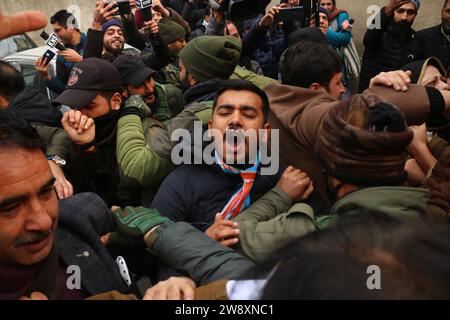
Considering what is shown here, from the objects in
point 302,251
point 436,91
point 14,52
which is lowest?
point 14,52

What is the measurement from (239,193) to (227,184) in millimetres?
89

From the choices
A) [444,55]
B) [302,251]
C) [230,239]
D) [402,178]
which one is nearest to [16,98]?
[230,239]

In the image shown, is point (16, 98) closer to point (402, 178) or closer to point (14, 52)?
point (402, 178)

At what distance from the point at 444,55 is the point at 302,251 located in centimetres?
440

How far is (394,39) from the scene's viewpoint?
470 centimetres

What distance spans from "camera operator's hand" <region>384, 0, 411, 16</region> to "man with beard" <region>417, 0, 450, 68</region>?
49 cm

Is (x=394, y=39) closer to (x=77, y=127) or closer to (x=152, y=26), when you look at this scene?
(x=152, y=26)

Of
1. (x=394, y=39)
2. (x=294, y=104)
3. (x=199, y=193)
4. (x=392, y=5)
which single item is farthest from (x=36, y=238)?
(x=394, y=39)

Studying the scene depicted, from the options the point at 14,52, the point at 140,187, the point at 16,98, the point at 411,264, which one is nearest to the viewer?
the point at 411,264

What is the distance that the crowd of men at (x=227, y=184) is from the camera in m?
0.78

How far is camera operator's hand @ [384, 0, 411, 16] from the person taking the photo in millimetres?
4033

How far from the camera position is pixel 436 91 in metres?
1.76

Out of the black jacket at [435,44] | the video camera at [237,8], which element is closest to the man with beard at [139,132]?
the video camera at [237,8]

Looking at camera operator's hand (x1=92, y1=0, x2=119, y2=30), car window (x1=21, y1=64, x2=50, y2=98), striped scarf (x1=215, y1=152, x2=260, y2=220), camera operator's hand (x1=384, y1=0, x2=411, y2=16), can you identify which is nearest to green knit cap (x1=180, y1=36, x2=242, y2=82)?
striped scarf (x1=215, y1=152, x2=260, y2=220)
